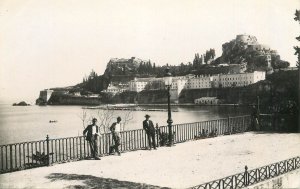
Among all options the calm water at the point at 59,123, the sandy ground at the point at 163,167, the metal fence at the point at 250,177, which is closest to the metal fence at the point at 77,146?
the sandy ground at the point at 163,167

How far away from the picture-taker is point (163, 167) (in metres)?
11.8

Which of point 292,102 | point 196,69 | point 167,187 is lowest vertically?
point 167,187

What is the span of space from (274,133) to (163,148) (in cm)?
738

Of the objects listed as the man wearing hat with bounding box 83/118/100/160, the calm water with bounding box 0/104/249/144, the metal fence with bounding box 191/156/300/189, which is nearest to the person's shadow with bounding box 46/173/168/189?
the metal fence with bounding box 191/156/300/189

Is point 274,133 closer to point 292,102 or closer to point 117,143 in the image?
point 292,102

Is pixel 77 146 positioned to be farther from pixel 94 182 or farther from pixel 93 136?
pixel 94 182

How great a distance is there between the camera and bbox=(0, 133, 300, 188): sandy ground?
9.92 meters

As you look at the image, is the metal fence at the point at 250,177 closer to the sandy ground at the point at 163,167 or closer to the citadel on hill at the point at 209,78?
the sandy ground at the point at 163,167

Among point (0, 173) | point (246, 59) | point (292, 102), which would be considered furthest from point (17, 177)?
point (246, 59)

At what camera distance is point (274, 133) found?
2003 cm

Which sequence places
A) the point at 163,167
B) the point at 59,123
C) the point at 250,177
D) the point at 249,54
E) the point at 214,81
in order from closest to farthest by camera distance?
the point at 250,177 → the point at 163,167 → the point at 59,123 → the point at 214,81 → the point at 249,54

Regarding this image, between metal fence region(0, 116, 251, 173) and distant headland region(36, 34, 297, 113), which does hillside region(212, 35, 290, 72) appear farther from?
metal fence region(0, 116, 251, 173)

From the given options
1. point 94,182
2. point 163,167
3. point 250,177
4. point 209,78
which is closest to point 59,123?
point 163,167

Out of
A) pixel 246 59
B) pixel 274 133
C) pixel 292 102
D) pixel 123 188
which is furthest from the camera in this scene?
pixel 246 59
